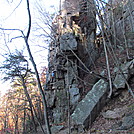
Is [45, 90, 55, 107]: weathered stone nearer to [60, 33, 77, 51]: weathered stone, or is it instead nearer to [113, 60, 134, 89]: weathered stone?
[60, 33, 77, 51]: weathered stone

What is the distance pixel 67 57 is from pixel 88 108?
4.71 metres

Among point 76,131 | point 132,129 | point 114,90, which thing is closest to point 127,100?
point 114,90

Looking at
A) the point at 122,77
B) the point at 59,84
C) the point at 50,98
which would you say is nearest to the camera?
the point at 122,77

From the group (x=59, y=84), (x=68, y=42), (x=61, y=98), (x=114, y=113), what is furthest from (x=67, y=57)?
(x=114, y=113)

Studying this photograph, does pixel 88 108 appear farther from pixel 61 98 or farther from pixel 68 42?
pixel 68 42

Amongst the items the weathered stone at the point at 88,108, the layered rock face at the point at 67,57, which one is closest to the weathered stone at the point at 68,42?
the layered rock face at the point at 67,57

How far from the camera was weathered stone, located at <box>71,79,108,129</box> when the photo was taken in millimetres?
5940

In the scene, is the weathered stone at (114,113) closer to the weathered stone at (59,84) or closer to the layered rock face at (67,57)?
the layered rock face at (67,57)

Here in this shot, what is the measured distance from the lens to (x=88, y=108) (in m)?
6.25

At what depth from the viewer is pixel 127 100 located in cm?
609

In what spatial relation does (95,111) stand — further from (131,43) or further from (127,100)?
(131,43)

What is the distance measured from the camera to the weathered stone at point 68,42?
942 cm

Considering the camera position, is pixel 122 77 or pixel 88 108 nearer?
pixel 88 108

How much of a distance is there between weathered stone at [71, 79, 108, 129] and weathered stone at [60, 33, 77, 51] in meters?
3.83
